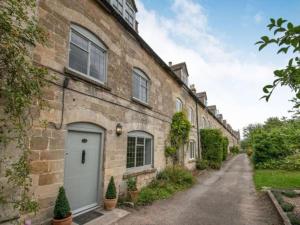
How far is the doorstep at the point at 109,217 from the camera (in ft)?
19.0

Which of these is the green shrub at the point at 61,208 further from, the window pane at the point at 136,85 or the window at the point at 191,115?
the window at the point at 191,115

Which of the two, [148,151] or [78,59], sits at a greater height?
[78,59]

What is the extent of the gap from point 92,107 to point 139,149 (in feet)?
12.7

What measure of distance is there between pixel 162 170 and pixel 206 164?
813 centimetres

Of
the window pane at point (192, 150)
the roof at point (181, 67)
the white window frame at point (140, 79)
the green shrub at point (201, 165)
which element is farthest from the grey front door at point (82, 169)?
the roof at point (181, 67)

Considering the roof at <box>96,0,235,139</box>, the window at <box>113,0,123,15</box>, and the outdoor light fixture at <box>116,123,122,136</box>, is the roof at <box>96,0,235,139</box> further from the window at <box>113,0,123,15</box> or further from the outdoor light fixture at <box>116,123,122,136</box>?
the outdoor light fixture at <box>116,123,122,136</box>

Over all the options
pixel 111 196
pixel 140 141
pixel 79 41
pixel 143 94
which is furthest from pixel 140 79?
pixel 111 196

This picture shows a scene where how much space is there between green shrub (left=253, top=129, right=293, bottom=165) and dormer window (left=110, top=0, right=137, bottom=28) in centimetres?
1599

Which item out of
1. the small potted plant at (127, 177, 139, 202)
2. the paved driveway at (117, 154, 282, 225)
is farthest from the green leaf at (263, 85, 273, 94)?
the small potted plant at (127, 177, 139, 202)

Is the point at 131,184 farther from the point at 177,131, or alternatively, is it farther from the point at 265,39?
the point at 265,39

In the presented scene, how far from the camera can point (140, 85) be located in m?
10.4

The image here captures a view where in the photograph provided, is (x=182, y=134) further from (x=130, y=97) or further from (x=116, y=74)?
(x=116, y=74)

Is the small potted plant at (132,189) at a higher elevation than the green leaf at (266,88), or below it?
below

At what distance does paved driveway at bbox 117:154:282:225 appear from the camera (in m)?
6.23
